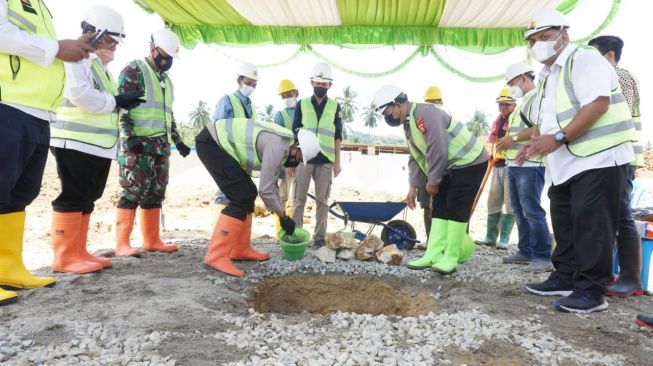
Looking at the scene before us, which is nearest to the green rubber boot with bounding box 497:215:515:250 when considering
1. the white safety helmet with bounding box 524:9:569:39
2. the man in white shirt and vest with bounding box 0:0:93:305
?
the white safety helmet with bounding box 524:9:569:39

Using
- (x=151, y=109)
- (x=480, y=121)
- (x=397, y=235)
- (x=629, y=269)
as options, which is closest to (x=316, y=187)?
(x=397, y=235)

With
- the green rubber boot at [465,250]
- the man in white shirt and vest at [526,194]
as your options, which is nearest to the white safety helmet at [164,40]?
the man in white shirt and vest at [526,194]

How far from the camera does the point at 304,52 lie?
671 cm

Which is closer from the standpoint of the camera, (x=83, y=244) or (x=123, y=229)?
(x=83, y=244)

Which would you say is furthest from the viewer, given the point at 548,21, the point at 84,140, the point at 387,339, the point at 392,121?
the point at 392,121

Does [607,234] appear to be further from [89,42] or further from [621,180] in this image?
[89,42]

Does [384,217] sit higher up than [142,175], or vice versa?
[142,175]

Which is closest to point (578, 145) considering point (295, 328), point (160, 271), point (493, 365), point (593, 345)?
point (593, 345)

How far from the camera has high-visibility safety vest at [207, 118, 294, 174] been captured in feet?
11.1

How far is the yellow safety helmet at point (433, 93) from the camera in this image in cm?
596

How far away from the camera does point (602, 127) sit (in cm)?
256

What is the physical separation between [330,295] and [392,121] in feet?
5.22

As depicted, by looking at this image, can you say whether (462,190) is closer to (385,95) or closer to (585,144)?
(385,95)

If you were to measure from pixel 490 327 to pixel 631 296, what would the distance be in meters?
1.44
